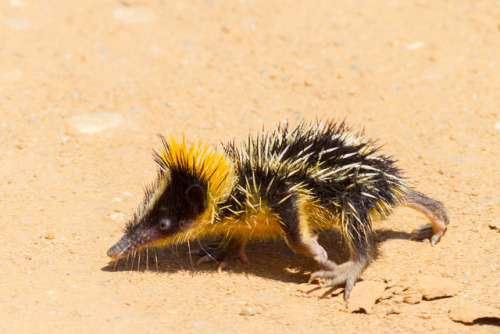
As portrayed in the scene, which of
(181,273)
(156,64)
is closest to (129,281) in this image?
(181,273)

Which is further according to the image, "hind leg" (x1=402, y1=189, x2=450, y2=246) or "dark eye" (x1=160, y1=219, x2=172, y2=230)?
"hind leg" (x1=402, y1=189, x2=450, y2=246)

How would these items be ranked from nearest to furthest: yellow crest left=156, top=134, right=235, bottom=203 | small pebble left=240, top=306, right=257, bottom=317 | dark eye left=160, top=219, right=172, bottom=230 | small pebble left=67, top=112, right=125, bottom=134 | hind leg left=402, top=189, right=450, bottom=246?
1. small pebble left=240, top=306, right=257, bottom=317
2. yellow crest left=156, top=134, right=235, bottom=203
3. dark eye left=160, top=219, right=172, bottom=230
4. hind leg left=402, top=189, right=450, bottom=246
5. small pebble left=67, top=112, right=125, bottom=134

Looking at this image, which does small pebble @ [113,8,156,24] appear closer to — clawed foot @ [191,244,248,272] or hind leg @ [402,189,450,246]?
clawed foot @ [191,244,248,272]

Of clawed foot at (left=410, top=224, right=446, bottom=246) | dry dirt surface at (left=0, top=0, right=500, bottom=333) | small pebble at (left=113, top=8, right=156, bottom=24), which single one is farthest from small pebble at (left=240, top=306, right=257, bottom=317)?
small pebble at (left=113, top=8, right=156, bottom=24)

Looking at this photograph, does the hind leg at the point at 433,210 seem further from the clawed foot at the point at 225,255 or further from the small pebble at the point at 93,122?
the small pebble at the point at 93,122

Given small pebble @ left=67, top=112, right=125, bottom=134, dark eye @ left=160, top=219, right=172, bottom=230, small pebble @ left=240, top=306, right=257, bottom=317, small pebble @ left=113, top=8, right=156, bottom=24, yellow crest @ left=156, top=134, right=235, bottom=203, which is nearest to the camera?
small pebble @ left=240, top=306, right=257, bottom=317

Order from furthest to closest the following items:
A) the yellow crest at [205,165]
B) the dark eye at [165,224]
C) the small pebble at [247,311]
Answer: the dark eye at [165,224] → the yellow crest at [205,165] → the small pebble at [247,311]

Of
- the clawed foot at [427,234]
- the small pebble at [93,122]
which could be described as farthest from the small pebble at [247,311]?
the small pebble at [93,122]
